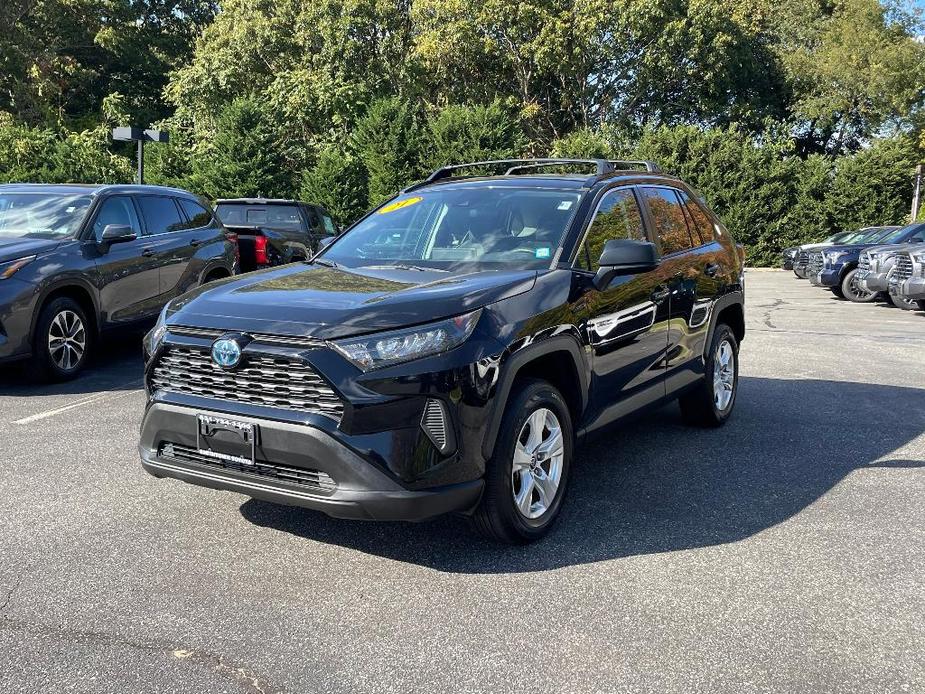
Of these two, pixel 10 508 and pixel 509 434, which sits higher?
pixel 509 434

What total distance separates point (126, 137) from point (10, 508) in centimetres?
1285

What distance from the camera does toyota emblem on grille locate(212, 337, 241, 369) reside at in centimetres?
342

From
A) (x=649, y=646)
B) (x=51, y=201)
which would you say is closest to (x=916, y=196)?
(x=51, y=201)

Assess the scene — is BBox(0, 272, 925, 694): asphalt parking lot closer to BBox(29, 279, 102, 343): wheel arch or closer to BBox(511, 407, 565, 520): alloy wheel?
BBox(511, 407, 565, 520): alloy wheel

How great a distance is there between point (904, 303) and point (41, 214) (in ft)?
46.9

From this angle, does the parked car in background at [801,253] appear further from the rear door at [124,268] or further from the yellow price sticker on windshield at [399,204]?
the yellow price sticker on windshield at [399,204]

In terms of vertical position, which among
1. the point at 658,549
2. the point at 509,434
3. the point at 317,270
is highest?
the point at 317,270

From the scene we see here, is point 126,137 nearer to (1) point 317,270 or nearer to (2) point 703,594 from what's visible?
(1) point 317,270

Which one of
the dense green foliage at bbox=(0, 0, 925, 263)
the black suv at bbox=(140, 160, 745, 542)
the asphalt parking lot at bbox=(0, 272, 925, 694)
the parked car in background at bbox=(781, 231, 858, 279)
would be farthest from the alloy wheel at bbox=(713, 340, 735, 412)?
the dense green foliage at bbox=(0, 0, 925, 263)

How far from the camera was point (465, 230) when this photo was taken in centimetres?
472

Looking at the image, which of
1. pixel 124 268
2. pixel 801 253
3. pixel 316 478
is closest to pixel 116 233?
pixel 124 268

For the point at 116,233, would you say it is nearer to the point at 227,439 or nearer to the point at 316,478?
the point at 227,439

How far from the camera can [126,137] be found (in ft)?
51.0

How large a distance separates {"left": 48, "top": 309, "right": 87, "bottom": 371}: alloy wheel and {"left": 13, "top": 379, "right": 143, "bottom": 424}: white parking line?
59 cm
